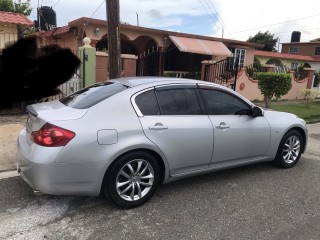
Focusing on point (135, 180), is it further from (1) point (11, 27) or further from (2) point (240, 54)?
(2) point (240, 54)

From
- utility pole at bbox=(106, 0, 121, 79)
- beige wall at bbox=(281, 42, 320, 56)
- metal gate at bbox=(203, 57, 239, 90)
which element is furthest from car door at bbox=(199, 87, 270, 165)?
beige wall at bbox=(281, 42, 320, 56)

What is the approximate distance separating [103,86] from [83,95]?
1.00ft

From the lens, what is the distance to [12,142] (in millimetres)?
6055

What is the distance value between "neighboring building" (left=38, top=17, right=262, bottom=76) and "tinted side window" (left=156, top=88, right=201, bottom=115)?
7.20 m

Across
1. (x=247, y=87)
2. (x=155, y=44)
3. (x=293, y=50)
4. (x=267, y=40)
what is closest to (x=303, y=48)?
(x=293, y=50)

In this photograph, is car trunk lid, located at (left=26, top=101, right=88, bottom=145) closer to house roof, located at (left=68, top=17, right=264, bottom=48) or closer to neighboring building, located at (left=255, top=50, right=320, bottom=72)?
house roof, located at (left=68, top=17, right=264, bottom=48)

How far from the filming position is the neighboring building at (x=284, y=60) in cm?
2494

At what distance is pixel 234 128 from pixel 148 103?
4.41ft

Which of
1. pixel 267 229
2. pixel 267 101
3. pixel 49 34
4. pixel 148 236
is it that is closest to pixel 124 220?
pixel 148 236

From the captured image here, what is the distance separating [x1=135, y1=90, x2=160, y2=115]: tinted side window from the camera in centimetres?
389

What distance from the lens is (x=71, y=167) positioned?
11.0 feet

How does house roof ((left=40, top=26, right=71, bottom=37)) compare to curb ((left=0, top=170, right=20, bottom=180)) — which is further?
house roof ((left=40, top=26, right=71, bottom=37))

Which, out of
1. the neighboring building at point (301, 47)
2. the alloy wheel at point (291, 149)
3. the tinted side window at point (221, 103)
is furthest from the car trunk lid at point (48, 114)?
the neighboring building at point (301, 47)

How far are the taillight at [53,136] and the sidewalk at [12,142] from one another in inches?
74.8
